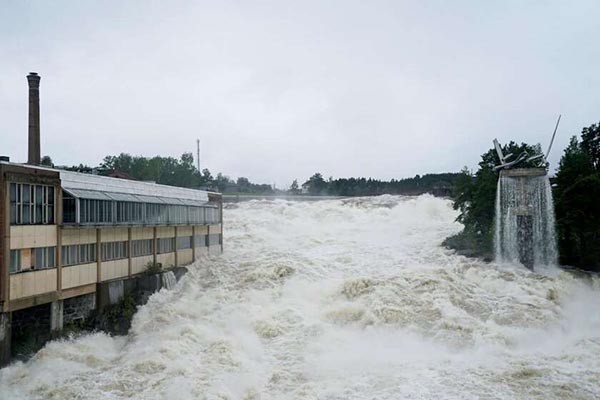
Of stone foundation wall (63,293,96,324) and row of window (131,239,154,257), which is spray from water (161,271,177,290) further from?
stone foundation wall (63,293,96,324)

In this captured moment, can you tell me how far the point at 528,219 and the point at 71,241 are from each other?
68.8 feet

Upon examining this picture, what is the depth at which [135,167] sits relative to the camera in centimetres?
6331

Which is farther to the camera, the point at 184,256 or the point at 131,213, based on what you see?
the point at 184,256

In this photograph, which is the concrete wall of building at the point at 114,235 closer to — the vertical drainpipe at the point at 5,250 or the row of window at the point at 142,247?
the row of window at the point at 142,247

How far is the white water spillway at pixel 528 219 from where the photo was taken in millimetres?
25547

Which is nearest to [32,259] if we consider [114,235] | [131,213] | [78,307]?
[78,307]

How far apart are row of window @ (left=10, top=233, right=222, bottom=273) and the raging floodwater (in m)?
1.87

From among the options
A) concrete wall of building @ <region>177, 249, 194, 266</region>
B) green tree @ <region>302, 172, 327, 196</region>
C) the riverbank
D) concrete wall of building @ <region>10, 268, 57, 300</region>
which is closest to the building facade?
concrete wall of building @ <region>10, 268, 57, 300</region>

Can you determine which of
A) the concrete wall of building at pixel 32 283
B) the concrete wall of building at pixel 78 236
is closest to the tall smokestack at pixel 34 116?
the concrete wall of building at pixel 78 236

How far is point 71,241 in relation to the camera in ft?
57.1

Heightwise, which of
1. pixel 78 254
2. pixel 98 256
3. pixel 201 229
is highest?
pixel 201 229

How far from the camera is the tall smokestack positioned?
2527 centimetres

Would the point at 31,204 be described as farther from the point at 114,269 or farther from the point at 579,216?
the point at 579,216

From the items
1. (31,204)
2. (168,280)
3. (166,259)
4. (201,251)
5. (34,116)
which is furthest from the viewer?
(201,251)
